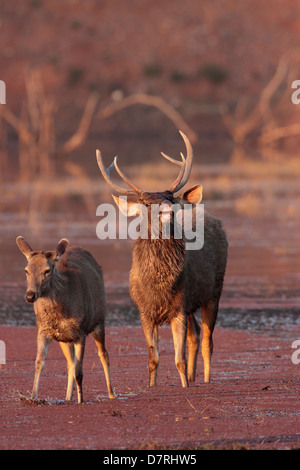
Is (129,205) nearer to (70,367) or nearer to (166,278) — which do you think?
(166,278)

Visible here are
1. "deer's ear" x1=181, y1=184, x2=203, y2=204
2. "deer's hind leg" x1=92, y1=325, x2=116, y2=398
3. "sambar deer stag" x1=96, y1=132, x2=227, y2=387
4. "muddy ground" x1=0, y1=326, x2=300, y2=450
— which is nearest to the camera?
"muddy ground" x1=0, y1=326, x2=300, y2=450

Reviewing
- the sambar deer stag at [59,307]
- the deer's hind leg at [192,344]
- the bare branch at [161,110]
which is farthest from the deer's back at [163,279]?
the bare branch at [161,110]

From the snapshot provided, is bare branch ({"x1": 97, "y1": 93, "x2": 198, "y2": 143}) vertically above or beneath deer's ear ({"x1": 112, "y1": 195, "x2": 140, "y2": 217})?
above

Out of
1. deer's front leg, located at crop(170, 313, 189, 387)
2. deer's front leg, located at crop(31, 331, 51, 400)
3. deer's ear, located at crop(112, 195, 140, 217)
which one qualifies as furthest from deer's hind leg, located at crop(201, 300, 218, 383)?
deer's front leg, located at crop(31, 331, 51, 400)

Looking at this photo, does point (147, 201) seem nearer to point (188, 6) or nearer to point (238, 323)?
point (238, 323)

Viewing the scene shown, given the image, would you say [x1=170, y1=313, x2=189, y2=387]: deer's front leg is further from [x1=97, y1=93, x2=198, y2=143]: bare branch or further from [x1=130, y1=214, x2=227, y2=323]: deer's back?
[x1=97, y1=93, x2=198, y2=143]: bare branch

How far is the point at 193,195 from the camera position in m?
11.6

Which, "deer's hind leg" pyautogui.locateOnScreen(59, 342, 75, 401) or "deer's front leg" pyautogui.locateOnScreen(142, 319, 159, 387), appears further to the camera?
"deer's front leg" pyautogui.locateOnScreen(142, 319, 159, 387)

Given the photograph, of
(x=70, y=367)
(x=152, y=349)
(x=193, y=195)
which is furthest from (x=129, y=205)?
(x=70, y=367)

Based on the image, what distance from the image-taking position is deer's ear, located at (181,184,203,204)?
11.5 metres

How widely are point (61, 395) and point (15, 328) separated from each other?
14.8 feet

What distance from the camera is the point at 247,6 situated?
90.1 m

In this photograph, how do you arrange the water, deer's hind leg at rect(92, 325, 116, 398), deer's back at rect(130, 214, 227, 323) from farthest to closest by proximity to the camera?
the water, deer's back at rect(130, 214, 227, 323), deer's hind leg at rect(92, 325, 116, 398)

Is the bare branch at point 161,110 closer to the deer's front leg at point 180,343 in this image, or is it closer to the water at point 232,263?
the water at point 232,263
